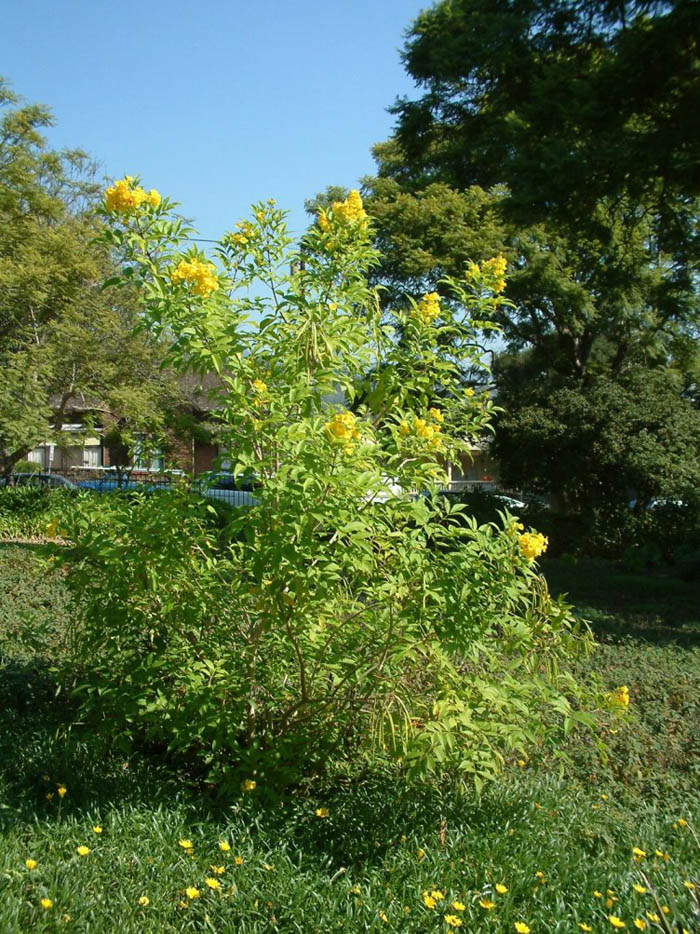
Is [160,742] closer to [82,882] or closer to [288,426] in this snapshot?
[82,882]

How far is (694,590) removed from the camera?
1059 centimetres

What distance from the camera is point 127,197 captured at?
10.2 feet

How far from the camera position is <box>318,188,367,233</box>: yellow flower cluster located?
349cm

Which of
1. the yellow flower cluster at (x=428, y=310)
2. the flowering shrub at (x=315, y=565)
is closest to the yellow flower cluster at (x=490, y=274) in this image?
the flowering shrub at (x=315, y=565)

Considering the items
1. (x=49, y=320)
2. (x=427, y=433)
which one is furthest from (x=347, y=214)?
(x=49, y=320)

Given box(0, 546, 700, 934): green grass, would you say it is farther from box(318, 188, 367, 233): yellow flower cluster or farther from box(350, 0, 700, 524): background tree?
box(350, 0, 700, 524): background tree

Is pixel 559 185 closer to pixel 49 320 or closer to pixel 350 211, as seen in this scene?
pixel 350 211

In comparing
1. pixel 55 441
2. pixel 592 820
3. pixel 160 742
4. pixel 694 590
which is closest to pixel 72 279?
pixel 55 441

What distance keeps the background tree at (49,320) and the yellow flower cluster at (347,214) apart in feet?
27.6

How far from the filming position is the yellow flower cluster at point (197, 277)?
2922 mm

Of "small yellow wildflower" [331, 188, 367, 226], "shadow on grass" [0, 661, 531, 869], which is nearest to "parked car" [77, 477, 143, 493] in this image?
"shadow on grass" [0, 661, 531, 869]

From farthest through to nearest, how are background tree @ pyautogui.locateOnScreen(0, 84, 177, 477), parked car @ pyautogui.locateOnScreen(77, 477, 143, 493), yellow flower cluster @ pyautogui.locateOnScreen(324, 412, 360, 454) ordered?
background tree @ pyautogui.locateOnScreen(0, 84, 177, 477) < parked car @ pyautogui.locateOnScreen(77, 477, 143, 493) < yellow flower cluster @ pyautogui.locateOnScreen(324, 412, 360, 454)

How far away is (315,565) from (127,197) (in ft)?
4.87

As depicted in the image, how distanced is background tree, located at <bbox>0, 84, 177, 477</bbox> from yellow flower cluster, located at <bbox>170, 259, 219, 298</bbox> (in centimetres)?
887
